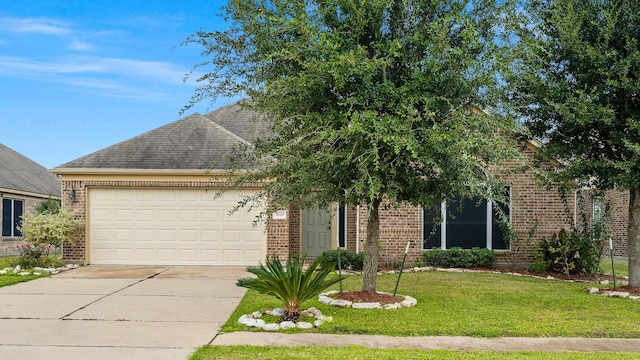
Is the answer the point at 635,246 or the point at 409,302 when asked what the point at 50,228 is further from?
the point at 635,246

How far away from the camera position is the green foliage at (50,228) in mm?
14477

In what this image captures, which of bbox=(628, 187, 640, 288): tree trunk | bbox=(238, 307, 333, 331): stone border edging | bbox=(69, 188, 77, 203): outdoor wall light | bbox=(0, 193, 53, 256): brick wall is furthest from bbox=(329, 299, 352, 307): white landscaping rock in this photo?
bbox=(0, 193, 53, 256): brick wall

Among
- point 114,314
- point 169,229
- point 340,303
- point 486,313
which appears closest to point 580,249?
point 486,313

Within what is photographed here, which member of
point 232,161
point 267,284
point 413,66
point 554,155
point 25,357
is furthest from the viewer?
point 554,155

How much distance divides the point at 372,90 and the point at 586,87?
4202 mm

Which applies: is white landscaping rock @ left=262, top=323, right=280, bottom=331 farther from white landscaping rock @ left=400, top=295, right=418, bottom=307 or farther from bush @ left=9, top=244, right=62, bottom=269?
bush @ left=9, top=244, right=62, bottom=269

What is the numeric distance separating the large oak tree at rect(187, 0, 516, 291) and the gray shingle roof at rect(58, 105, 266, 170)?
20.2 ft

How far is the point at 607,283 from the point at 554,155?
3.37 meters

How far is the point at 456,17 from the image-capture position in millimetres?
8320

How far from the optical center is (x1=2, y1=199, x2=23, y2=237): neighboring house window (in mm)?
22300

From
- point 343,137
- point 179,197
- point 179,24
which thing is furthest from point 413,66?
point 179,197

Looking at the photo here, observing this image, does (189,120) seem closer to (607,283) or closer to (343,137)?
(343,137)

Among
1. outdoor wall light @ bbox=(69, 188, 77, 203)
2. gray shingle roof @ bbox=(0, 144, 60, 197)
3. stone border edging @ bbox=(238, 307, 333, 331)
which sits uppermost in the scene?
gray shingle roof @ bbox=(0, 144, 60, 197)

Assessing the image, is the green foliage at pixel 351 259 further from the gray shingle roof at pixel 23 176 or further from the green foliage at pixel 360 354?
the gray shingle roof at pixel 23 176
